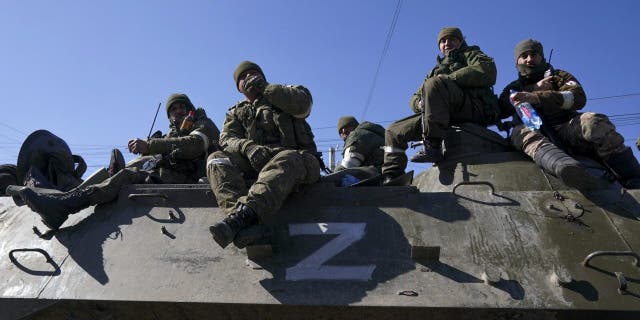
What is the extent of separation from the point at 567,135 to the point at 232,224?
3045mm

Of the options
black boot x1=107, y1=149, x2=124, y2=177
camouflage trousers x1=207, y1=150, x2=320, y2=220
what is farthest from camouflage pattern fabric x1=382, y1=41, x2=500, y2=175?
black boot x1=107, y1=149, x2=124, y2=177

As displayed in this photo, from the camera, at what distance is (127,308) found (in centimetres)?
379

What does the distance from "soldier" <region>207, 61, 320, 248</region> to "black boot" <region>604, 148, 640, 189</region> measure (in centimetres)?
249

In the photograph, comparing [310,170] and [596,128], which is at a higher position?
[596,128]

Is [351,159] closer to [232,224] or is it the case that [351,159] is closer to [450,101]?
[450,101]

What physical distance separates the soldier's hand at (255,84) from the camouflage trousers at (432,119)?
1514 millimetres

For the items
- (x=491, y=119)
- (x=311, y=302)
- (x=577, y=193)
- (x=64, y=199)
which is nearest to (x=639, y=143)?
(x=491, y=119)

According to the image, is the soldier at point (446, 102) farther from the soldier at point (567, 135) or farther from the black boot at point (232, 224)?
the black boot at point (232, 224)

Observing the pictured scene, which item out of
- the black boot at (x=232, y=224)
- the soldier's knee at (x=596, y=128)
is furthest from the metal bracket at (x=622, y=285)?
the black boot at (x=232, y=224)

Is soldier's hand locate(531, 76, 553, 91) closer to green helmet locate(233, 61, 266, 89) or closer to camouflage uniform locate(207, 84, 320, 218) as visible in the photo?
camouflage uniform locate(207, 84, 320, 218)

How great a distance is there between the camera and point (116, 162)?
22.0 feet

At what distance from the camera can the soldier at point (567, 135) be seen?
4.55m

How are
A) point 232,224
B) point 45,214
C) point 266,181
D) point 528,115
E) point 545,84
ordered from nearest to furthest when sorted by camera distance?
1. point 232,224
2. point 266,181
3. point 45,214
4. point 528,115
5. point 545,84

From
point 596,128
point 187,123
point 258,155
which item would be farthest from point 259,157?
point 596,128
